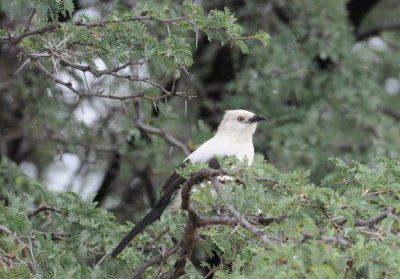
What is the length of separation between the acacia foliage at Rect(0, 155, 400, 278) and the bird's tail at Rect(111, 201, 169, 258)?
0.05 metres

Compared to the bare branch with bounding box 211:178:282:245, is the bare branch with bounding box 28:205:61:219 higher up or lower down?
lower down

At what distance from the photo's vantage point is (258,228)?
348 cm

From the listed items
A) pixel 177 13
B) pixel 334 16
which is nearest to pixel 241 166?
pixel 177 13

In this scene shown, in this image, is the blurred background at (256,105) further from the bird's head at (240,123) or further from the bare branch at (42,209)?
the bare branch at (42,209)

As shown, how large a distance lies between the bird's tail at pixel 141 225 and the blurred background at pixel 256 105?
1.68 meters

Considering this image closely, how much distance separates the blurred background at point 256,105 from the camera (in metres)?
7.16

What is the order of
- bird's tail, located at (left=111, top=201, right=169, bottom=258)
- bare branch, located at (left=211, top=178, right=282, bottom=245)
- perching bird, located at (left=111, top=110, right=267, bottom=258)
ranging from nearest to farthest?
bare branch, located at (left=211, top=178, right=282, bottom=245)
bird's tail, located at (left=111, top=201, right=169, bottom=258)
perching bird, located at (left=111, top=110, right=267, bottom=258)

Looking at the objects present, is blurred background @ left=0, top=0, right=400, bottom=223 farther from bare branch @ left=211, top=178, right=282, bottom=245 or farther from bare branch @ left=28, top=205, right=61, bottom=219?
bare branch @ left=211, top=178, right=282, bottom=245

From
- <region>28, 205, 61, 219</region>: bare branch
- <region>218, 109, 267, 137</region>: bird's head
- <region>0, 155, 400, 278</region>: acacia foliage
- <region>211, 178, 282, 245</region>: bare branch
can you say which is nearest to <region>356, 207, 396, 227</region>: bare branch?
<region>0, 155, 400, 278</region>: acacia foliage

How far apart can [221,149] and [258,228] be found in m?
2.24

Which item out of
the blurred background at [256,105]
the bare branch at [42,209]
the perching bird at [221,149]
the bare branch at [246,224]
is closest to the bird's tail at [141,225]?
the perching bird at [221,149]

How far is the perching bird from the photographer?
16.1 ft

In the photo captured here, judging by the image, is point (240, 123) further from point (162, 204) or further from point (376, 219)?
point (376, 219)

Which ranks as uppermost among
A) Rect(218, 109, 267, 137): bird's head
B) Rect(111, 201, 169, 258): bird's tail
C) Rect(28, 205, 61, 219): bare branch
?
Rect(218, 109, 267, 137): bird's head
